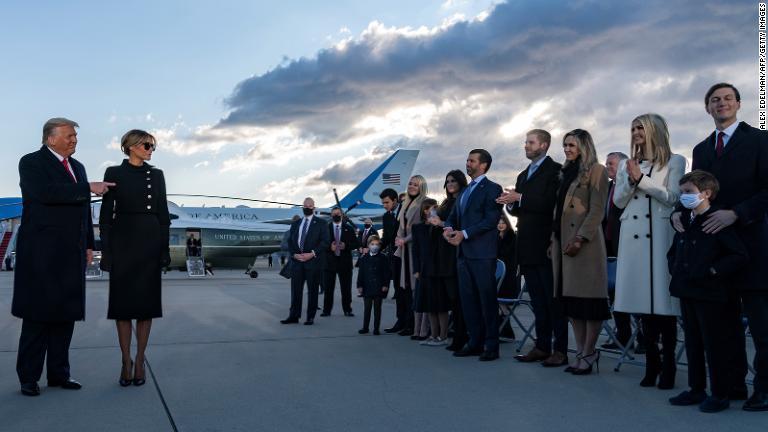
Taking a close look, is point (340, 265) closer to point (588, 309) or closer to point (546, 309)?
point (546, 309)

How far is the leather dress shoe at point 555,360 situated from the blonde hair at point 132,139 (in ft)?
10.9

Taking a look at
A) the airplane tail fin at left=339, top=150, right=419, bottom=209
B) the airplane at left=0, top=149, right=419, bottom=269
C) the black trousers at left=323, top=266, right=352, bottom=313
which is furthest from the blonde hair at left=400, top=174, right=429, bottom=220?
the airplane tail fin at left=339, top=150, right=419, bottom=209

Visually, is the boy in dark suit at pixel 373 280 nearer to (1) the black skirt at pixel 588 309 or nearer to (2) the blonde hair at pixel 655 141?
(1) the black skirt at pixel 588 309

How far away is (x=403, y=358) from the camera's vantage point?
545cm

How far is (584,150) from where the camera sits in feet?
16.2

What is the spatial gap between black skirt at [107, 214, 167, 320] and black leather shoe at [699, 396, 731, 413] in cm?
346

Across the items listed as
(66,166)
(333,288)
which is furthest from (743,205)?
(333,288)

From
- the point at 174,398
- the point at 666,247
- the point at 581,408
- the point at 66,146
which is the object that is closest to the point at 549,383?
the point at 581,408

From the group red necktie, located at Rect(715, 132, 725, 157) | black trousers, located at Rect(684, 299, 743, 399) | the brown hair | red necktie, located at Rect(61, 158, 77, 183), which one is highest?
red necktie, located at Rect(715, 132, 725, 157)

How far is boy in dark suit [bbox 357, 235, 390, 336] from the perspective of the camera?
23.6ft

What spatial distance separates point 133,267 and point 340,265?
5.61 metres

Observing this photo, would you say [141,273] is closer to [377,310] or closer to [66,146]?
[66,146]

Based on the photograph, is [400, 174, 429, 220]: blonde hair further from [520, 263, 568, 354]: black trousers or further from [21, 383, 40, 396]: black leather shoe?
[21, 383, 40, 396]: black leather shoe

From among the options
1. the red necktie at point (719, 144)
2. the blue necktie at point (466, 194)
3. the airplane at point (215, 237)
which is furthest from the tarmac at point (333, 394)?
the airplane at point (215, 237)
